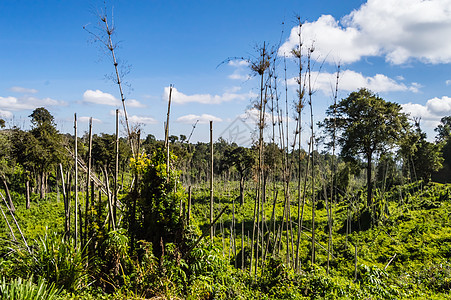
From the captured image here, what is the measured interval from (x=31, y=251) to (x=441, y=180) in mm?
31679

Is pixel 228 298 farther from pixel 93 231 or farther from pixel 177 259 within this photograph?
pixel 93 231

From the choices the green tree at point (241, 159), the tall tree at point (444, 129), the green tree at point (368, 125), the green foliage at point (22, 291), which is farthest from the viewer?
the tall tree at point (444, 129)

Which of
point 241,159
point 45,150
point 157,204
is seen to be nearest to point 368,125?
point 241,159

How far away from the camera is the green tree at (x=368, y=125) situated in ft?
41.2

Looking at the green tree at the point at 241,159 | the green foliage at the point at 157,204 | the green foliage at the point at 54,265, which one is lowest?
the green foliage at the point at 54,265

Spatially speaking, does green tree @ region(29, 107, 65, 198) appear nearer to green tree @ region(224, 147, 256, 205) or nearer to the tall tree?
green tree @ region(224, 147, 256, 205)

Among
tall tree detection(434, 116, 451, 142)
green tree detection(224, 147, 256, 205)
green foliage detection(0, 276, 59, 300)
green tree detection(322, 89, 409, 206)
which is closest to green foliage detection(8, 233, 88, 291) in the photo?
green foliage detection(0, 276, 59, 300)

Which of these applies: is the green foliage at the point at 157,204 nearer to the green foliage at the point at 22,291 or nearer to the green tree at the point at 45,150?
the green foliage at the point at 22,291

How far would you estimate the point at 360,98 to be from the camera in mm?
12828

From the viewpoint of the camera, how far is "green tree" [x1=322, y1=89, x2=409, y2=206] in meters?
12.6

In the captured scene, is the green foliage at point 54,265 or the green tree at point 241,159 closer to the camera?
the green foliage at point 54,265

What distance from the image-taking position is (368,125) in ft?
41.0

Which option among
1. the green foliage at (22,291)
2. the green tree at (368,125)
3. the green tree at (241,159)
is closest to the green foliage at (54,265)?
the green foliage at (22,291)

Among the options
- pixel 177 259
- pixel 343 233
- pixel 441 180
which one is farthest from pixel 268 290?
pixel 441 180
